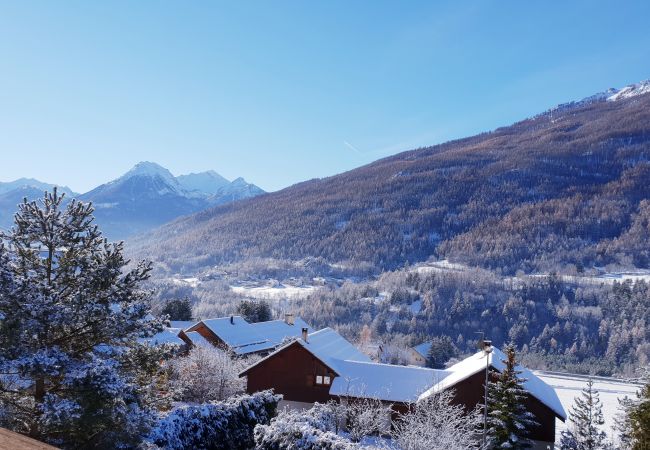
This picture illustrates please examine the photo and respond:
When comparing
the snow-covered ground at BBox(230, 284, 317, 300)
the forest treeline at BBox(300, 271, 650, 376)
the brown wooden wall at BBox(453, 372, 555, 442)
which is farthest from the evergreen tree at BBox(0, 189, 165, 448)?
the snow-covered ground at BBox(230, 284, 317, 300)

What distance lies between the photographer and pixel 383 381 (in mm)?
33062

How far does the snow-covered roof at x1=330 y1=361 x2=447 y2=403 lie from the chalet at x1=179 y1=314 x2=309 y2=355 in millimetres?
14643

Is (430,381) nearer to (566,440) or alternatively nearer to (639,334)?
(566,440)

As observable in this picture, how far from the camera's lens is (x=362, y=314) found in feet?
441

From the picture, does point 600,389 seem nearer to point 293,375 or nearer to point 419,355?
point 419,355

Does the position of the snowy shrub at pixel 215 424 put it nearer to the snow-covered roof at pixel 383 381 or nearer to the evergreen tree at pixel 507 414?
the evergreen tree at pixel 507 414

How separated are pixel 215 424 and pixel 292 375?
16.8 metres

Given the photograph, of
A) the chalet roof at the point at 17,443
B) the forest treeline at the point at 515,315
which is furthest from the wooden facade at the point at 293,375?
the forest treeline at the point at 515,315

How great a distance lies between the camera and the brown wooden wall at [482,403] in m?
28.4

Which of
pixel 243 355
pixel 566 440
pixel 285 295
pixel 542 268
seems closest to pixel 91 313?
pixel 566 440

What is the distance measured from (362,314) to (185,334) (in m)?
88.4

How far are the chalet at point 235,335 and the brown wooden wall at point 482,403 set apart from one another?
2115 centimetres

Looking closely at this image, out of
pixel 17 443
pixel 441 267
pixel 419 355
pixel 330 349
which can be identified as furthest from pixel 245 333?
pixel 441 267

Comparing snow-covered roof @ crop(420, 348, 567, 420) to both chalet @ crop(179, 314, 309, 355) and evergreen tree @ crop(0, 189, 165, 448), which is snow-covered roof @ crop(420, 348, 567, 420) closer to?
evergreen tree @ crop(0, 189, 165, 448)
